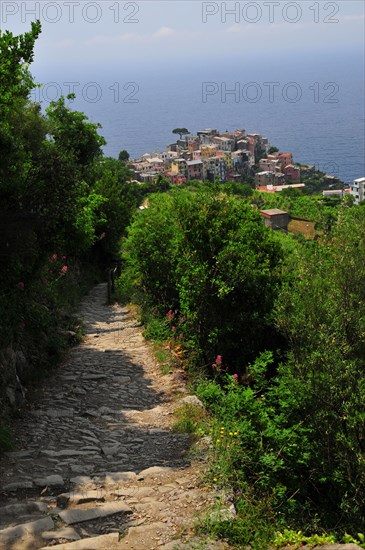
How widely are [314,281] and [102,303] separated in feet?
28.0

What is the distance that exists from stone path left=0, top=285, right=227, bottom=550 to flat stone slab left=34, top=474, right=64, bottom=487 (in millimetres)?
10

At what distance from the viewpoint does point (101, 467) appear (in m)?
6.65

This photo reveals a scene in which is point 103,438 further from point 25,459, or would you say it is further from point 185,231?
point 185,231

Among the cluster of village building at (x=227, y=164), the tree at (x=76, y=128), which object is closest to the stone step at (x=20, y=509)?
the tree at (x=76, y=128)

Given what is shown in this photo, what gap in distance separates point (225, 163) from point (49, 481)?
147576 millimetres

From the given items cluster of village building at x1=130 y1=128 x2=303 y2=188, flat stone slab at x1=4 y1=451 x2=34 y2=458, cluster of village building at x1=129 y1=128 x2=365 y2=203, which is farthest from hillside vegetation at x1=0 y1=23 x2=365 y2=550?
cluster of village building at x1=130 y1=128 x2=303 y2=188

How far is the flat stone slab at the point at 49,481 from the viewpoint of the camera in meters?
6.04

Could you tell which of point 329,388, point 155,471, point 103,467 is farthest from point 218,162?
point 155,471

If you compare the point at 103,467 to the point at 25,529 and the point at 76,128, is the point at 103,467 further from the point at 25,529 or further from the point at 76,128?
the point at 76,128

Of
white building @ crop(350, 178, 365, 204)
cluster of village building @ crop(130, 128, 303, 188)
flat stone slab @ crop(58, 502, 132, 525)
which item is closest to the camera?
flat stone slab @ crop(58, 502, 132, 525)

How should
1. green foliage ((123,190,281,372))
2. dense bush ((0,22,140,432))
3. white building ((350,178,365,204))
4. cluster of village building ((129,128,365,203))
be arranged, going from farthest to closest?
cluster of village building ((129,128,365,203))
white building ((350,178,365,204))
green foliage ((123,190,281,372))
dense bush ((0,22,140,432))

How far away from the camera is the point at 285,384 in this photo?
7.43 metres

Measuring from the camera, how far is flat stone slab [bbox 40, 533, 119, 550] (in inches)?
186

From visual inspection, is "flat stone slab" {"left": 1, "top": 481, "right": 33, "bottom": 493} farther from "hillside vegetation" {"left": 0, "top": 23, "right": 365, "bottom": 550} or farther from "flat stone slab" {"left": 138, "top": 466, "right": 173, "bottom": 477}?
"flat stone slab" {"left": 138, "top": 466, "right": 173, "bottom": 477}
